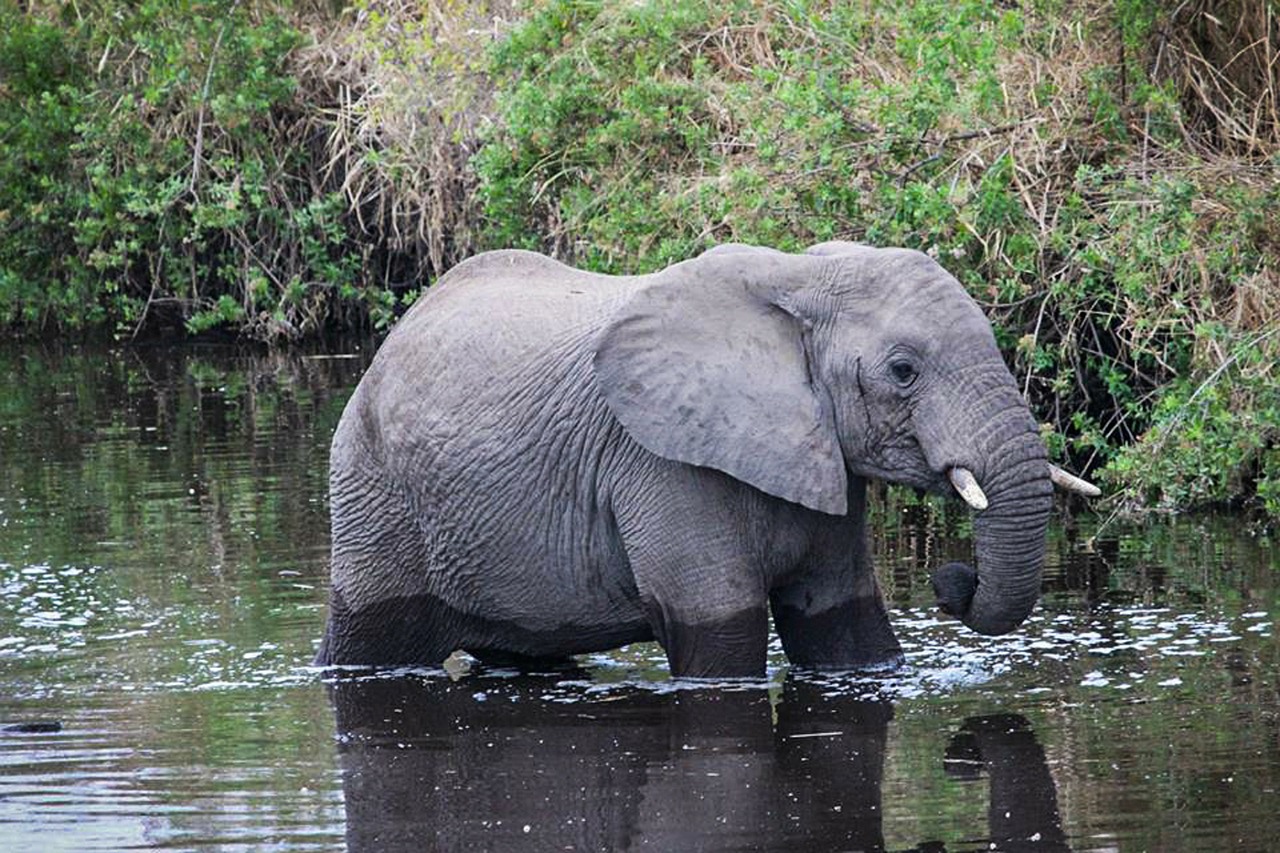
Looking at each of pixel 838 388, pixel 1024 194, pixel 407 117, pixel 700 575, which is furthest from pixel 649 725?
pixel 407 117

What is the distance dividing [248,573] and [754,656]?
3791 mm

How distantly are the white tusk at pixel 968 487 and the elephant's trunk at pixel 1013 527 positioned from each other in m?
0.07

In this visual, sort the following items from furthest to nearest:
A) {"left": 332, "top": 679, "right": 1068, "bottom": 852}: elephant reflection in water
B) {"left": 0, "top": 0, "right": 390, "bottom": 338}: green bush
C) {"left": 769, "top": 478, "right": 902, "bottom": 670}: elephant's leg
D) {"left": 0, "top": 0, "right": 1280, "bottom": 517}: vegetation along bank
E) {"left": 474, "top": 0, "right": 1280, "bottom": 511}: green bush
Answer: {"left": 0, "top": 0, "right": 390, "bottom": 338}: green bush, {"left": 0, "top": 0, "right": 1280, "bottom": 517}: vegetation along bank, {"left": 474, "top": 0, "right": 1280, "bottom": 511}: green bush, {"left": 769, "top": 478, "right": 902, "bottom": 670}: elephant's leg, {"left": 332, "top": 679, "right": 1068, "bottom": 852}: elephant reflection in water

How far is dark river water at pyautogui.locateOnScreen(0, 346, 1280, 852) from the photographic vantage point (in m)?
7.59

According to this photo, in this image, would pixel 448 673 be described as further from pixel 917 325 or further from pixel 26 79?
pixel 26 79

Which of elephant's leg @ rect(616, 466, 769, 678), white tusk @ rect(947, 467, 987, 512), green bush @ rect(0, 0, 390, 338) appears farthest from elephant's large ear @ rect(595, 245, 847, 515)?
green bush @ rect(0, 0, 390, 338)

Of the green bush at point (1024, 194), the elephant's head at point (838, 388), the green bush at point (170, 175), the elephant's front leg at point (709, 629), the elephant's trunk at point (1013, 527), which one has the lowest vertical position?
the elephant's front leg at point (709, 629)

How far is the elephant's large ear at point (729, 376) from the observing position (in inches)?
347

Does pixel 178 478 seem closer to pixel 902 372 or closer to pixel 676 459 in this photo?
pixel 676 459

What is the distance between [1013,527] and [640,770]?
1424 millimetres

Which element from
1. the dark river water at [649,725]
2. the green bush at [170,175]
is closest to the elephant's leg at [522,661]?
the dark river water at [649,725]

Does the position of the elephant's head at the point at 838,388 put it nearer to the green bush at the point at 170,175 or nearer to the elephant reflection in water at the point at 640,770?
the elephant reflection in water at the point at 640,770

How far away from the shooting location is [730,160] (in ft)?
47.8

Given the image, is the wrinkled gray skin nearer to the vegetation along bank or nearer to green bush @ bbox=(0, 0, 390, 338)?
the vegetation along bank
